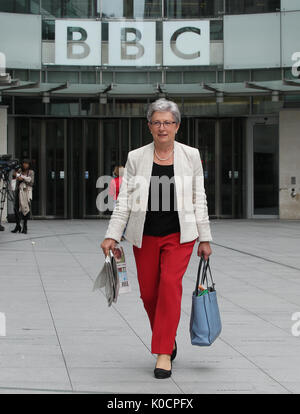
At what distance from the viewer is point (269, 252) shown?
15047 millimetres

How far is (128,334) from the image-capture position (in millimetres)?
7117

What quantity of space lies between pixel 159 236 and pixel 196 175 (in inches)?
21.4

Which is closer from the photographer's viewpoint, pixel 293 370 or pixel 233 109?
pixel 293 370

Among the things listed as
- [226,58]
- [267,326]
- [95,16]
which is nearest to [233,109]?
[226,58]

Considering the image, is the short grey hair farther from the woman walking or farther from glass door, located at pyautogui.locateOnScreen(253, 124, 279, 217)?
glass door, located at pyautogui.locateOnScreen(253, 124, 279, 217)

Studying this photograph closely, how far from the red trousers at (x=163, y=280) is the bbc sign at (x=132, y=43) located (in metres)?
20.7

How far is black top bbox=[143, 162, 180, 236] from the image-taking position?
569 centimetres

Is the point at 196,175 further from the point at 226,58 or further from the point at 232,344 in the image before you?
the point at 226,58

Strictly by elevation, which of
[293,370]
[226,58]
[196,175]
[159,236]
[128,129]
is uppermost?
[226,58]

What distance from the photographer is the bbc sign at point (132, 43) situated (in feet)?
84.7

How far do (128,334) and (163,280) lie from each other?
1.65m

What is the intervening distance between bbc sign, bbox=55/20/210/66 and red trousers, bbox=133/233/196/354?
817 inches

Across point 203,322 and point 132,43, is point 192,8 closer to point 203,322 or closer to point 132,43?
point 132,43

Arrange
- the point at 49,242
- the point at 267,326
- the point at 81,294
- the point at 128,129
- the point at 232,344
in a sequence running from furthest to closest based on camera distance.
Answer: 1. the point at 128,129
2. the point at 49,242
3. the point at 81,294
4. the point at 267,326
5. the point at 232,344
